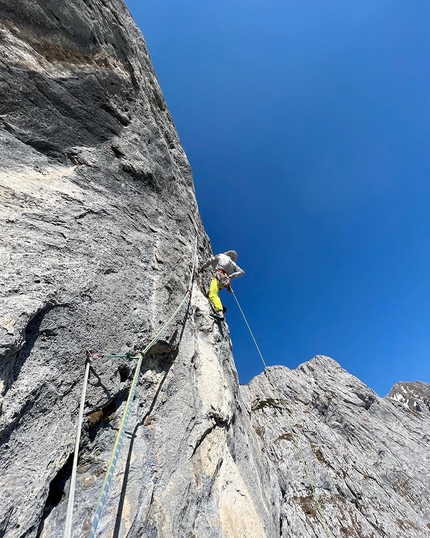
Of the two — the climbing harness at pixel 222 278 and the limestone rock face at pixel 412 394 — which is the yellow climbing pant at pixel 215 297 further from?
the limestone rock face at pixel 412 394

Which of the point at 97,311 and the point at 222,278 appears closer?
the point at 97,311

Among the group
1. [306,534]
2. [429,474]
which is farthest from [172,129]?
[429,474]

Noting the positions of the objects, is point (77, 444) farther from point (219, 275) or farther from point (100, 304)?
point (219, 275)

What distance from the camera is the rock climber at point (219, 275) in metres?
8.98

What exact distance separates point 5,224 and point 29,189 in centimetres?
108

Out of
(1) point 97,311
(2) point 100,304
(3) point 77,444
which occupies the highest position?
(2) point 100,304

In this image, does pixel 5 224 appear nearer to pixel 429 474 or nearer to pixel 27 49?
pixel 27 49

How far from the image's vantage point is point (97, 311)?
464cm

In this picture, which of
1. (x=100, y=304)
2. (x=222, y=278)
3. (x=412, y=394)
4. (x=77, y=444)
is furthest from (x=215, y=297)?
(x=412, y=394)

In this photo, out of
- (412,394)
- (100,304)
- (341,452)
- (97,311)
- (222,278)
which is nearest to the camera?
(97,311)

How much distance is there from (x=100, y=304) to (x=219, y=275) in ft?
20.4

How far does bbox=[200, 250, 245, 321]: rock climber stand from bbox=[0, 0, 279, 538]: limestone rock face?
65 cm

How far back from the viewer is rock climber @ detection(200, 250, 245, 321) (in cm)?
898

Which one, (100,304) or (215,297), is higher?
(215,297)
